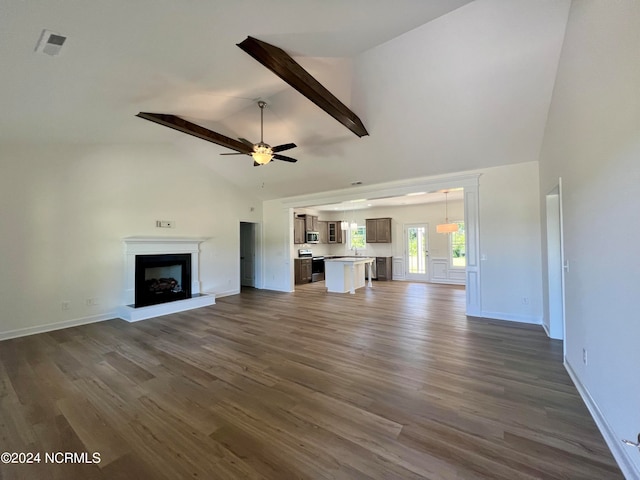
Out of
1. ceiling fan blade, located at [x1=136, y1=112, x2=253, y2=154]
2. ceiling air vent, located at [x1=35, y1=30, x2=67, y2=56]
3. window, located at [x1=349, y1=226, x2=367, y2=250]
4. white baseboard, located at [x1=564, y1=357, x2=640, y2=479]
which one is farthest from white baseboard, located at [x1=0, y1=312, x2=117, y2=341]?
window, located at [x1=349, y1=226, x2=367, y2=250]

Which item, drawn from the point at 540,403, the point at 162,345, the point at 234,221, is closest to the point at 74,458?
the point at 162,345

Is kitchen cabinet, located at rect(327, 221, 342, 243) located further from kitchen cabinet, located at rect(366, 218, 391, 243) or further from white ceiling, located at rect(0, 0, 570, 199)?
white ceiling, located at rect(0, 0, 570, 199)

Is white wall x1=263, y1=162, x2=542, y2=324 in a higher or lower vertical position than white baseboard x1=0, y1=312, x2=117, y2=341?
higher

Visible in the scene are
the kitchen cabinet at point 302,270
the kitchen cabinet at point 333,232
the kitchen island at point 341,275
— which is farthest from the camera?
the kitchen cabinet at point 333,232

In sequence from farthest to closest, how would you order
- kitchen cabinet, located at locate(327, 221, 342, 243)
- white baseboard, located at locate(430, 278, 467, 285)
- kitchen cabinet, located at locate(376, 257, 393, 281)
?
kitchen cabinet, located at locate(327, 221, 342, 243) < kitchen cabinet, located at locate(376, 257, 393, 281) < white baseboard, located at locate(430, 278, 467, 285)

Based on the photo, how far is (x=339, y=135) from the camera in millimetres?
4754

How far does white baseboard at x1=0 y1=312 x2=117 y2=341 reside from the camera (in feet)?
13.3

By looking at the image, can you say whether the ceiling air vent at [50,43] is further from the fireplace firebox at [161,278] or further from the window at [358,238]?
the window at [358,238]

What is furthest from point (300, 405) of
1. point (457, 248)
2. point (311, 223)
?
point (457, 248)

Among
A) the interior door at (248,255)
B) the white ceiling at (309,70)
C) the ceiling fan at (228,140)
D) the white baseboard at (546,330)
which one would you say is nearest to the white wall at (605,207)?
the white ceiling at (309,70)

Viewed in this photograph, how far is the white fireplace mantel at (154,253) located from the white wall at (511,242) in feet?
19.5

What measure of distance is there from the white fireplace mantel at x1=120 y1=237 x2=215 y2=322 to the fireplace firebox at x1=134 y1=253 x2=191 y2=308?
0.10 metres

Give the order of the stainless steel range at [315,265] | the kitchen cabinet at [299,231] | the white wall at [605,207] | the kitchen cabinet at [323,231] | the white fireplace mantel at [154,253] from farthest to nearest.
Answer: the kitchen cabinet at [323,231] < the stainless steel range at [315,265] < the kitchen cabinet at [299,231] < the white fireplace mantel at [154,253] < the white wall at [605,207]

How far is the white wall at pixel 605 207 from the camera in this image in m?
1.51
